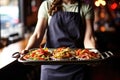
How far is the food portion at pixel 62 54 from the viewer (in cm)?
236

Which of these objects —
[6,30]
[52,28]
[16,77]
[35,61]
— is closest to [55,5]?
[52,28]

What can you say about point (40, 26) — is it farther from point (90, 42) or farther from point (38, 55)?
point (90, 42)

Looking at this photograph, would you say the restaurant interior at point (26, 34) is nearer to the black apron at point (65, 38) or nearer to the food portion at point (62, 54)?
the black apron at point (65, 38)

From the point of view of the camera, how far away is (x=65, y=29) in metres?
2.60

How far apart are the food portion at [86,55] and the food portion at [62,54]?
2.2 inches

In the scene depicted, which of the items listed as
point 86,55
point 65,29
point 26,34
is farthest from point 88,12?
point 26,34

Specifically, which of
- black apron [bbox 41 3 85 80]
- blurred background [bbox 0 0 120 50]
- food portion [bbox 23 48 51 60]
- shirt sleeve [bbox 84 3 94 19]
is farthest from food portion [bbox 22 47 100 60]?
blurred background [bbox 0 0 120 50]

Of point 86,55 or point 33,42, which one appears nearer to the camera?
point 86,55

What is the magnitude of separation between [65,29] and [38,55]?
39cm

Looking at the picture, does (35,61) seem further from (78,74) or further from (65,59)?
(78,74)

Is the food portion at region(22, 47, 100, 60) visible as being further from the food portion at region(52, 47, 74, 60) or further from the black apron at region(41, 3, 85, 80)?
the black apron at region(41, 3, 85, 80)

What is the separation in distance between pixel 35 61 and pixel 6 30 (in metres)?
2.69

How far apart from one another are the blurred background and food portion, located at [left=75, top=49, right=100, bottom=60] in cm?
145

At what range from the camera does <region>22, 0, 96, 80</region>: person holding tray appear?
257 cm
